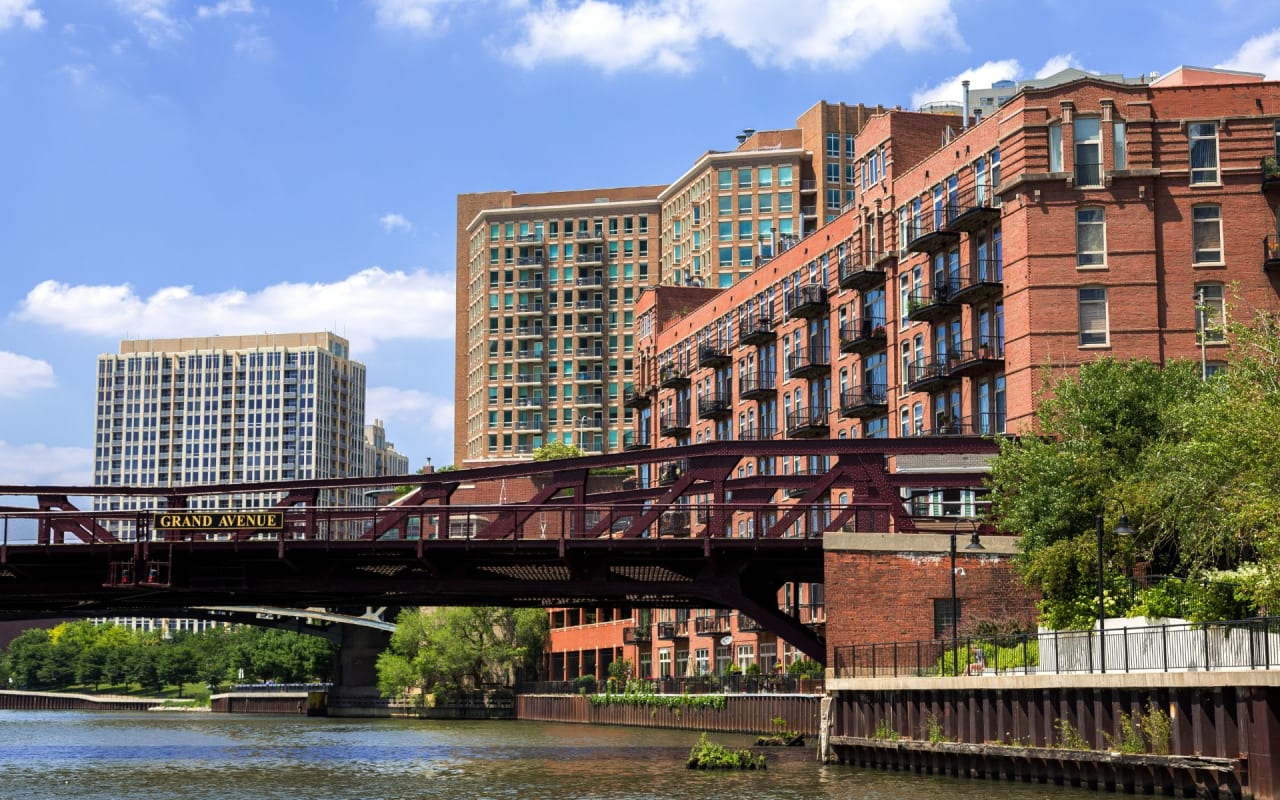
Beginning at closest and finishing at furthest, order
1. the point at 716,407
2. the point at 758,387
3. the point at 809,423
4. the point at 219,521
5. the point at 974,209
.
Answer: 1. the point at 219,521
2. the point at 974,209
3. the point at 809,423
4. the point at 758,387
5. the point at 716,407

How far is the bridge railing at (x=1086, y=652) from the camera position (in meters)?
35.9

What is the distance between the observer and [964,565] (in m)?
54.1

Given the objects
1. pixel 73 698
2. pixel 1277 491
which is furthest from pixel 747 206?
pixel 1277 491

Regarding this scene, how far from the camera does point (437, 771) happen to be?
56.5m

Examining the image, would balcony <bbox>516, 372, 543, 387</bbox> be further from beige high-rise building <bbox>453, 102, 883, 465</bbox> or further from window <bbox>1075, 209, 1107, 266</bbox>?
window <bbox>1075, 209, 1107, 266</bbox>

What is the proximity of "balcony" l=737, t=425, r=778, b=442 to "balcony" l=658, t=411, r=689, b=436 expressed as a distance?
9995 millimetres

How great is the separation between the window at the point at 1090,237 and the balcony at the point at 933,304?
6331mm

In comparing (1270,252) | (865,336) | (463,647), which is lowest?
(463,647)

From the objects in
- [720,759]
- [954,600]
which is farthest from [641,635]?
[954,600]

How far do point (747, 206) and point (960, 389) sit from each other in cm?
9716

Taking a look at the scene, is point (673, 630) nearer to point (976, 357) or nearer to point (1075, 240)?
point (976, 357)

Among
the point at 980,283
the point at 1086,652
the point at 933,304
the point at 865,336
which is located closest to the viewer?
the point at 1086,652

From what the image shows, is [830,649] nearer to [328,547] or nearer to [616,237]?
[328,547]

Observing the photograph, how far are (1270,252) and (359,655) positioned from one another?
321ft
